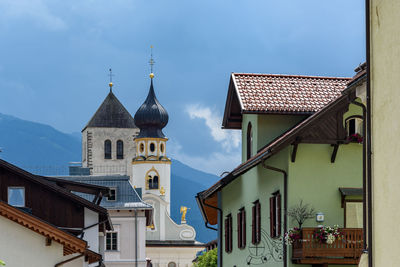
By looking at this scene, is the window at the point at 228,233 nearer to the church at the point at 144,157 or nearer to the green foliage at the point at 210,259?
the green foliage at the point at 210,259

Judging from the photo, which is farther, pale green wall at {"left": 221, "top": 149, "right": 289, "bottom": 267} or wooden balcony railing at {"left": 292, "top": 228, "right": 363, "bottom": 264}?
pale green wall at {"left": 221, "top": 149, "right": 289, "bottom": 267}

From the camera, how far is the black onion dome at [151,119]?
129625mm

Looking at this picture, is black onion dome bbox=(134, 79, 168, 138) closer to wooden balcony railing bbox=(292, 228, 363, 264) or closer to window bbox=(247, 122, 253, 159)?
window bbox=(247, 122, 253, 159)

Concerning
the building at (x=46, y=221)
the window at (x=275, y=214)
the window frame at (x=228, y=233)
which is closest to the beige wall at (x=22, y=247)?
the building at (x=46, y=221)

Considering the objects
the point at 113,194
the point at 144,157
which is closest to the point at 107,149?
the point at 144,157

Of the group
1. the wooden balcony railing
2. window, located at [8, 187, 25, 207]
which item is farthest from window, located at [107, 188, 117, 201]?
the wooden balcony railing

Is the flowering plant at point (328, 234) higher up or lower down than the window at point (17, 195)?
lower down

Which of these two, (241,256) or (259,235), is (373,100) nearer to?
(259,235)

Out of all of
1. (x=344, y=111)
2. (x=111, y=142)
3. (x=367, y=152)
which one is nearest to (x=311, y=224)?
(x=344, y=111)

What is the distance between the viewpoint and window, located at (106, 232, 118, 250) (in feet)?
206
